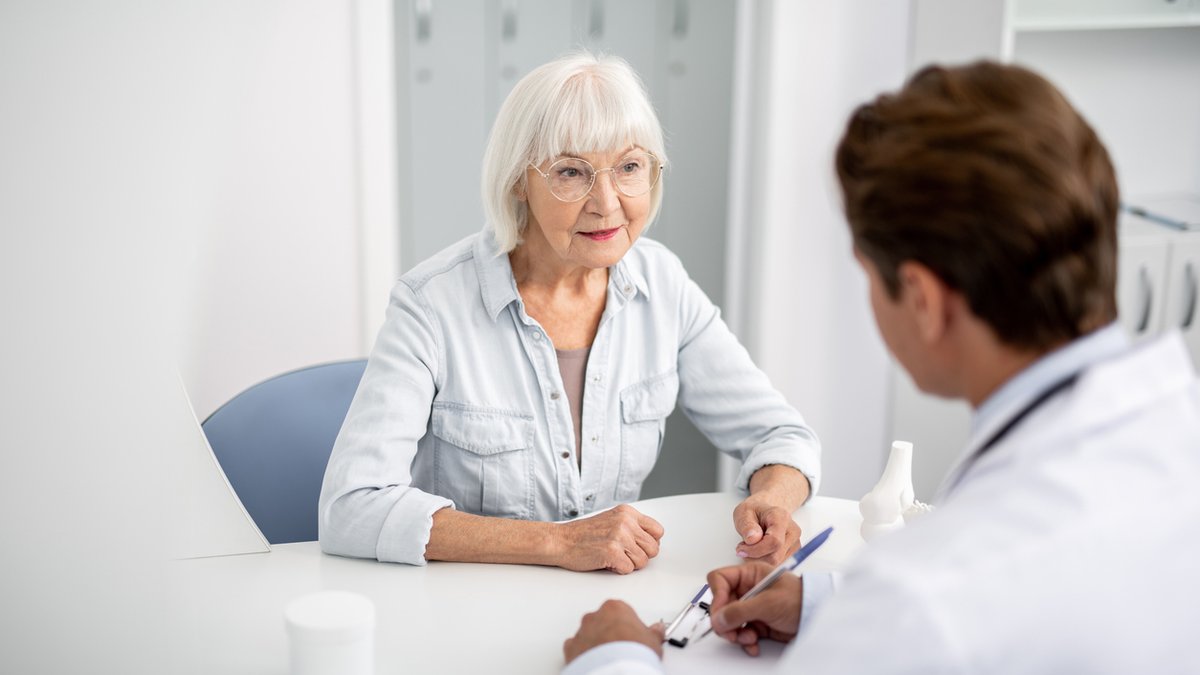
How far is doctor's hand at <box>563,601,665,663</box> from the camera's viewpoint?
47.4 inches

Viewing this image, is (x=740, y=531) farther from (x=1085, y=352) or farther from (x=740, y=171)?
(x=740, y=171)

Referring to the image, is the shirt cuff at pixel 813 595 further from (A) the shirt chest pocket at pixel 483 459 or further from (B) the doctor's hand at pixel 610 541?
(A) the shirt chest pocket at pixel 483 459

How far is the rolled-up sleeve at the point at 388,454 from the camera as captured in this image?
1486 millimetres

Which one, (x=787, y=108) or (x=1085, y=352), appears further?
(x=787, y=108)

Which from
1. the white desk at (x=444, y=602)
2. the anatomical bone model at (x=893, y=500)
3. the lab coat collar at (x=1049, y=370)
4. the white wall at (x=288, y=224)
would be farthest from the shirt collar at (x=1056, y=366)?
the white wall at (x=288, y=224)

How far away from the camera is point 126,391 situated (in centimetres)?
127

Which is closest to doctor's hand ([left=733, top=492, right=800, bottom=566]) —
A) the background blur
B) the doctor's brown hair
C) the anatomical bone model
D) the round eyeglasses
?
the anatomical bone model

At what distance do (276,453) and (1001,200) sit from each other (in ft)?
4.87

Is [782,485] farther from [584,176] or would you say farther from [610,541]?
[584,176]

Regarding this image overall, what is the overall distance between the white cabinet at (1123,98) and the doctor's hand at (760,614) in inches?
79.7

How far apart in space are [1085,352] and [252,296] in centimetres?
228

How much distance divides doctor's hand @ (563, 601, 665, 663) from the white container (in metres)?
0.23

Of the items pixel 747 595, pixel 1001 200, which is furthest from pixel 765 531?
pixel 1001 200

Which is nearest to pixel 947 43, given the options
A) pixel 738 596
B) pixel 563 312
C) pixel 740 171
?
pixel 740 171
